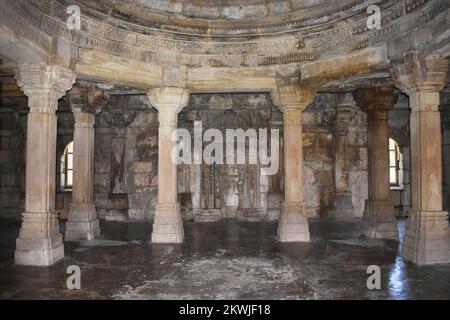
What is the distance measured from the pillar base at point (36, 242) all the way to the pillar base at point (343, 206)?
788 centimetres

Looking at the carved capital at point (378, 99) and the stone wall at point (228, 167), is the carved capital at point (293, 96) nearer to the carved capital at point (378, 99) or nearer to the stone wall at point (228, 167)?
the carved capital at point (378, 99)

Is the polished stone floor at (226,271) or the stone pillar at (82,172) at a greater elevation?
the stone pillar at (82,172)

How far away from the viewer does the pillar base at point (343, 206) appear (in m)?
11.0

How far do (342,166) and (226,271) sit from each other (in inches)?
271

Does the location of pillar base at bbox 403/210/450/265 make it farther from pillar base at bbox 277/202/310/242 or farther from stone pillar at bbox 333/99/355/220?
stone pillar at bbox 333/99/355/220

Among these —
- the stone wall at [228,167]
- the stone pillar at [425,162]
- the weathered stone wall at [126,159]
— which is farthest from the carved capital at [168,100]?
the stone pillar at [425,162]

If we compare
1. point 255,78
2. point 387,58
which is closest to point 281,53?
point 255,78

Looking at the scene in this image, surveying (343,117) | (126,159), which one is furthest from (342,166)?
(126,159)

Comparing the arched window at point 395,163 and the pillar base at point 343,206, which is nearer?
the pillar base at point 343,206

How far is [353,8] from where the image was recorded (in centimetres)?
634

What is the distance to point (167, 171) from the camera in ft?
25.2

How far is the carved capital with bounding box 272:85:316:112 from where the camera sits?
755cm

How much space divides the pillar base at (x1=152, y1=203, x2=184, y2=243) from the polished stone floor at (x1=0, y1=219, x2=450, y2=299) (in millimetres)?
291
